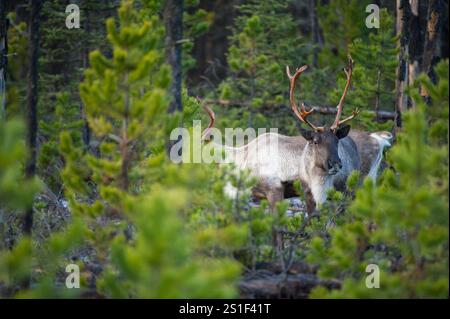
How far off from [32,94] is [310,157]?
422 centimetres

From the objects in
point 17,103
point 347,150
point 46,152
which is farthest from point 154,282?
point 17,103

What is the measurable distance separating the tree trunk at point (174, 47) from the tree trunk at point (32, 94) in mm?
1426

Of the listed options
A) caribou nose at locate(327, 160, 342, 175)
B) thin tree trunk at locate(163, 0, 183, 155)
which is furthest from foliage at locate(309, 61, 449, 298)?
caribou nose at locate(327, 160, 342, 175)

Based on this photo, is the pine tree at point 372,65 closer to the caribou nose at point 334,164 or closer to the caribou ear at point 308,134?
the caribou ear at point 308,134

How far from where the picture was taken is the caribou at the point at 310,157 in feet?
34.4

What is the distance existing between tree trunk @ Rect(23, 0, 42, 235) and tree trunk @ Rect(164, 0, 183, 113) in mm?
1426

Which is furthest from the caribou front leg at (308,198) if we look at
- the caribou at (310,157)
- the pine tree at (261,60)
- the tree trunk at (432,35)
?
the pine tree at (261,60)

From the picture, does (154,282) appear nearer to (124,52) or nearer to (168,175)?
(168,175)

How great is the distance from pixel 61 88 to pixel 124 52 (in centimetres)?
906

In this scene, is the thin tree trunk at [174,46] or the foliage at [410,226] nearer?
the foliage at [410,226]

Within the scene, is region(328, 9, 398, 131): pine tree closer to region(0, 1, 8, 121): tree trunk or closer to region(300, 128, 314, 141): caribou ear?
region(300, 128, 314, 141): caribou ear

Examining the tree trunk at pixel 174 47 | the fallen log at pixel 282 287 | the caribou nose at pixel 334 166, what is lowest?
the fallen log at pixel 282 287

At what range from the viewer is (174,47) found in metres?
8.52

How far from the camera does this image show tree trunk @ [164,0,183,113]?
851 cm
